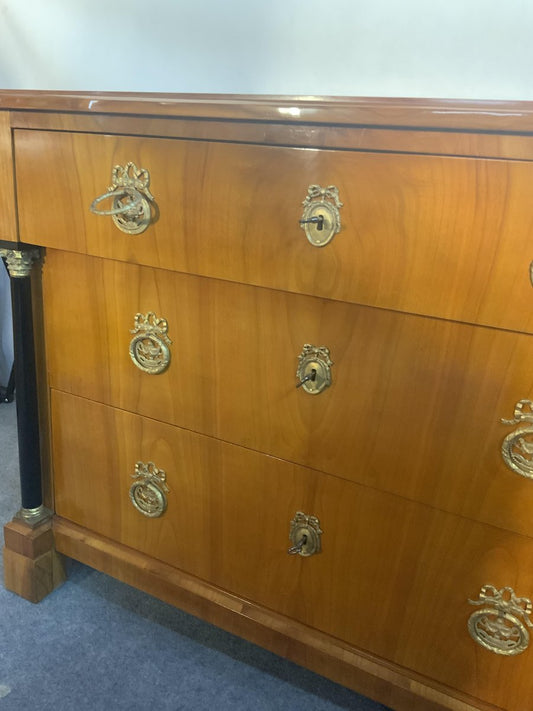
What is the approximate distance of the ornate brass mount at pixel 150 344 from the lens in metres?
0.77

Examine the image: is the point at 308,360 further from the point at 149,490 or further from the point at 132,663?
the point at 132,663

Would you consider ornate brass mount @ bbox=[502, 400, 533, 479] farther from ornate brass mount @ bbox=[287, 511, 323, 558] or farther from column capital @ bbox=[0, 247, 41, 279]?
column capital @ bbox=[0, 247, 41, 279]

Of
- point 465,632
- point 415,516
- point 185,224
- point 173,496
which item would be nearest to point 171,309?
point 185,224

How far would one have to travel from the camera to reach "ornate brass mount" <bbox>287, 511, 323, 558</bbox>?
75 centimetres

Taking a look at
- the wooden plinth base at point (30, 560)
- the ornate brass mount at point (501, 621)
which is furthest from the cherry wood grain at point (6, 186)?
the ornate brass mount at point (501, 621)

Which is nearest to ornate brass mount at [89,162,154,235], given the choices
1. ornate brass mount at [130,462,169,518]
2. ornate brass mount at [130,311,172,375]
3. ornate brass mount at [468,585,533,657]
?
ornate brass mount at [130,311,172,375]

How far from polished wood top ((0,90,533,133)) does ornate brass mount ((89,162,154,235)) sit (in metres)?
0.07

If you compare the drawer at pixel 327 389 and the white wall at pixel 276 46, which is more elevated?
the white wall at pixel 276 46

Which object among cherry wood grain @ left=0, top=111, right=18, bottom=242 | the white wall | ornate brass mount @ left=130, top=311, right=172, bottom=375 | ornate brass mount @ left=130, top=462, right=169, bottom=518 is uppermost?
the white wall

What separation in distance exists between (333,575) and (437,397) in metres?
0.31

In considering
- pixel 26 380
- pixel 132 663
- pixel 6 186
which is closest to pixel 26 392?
pixel 26 380

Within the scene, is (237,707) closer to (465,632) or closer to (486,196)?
(465,632)

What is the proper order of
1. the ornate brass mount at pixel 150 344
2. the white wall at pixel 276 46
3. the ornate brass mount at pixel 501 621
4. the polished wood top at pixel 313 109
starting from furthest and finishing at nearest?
the white wall at pixel 276 46 → the ornate brass mount at pixel 150 344 → the ornate brass mount at pixel 501 621 → the polished wood top at pixel 313 109

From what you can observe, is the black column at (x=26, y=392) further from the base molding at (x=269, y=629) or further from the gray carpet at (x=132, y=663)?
the gray carpet at (x=132, y=663)
